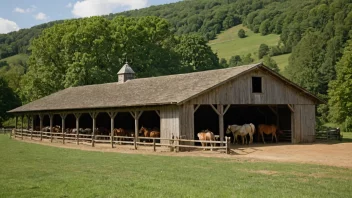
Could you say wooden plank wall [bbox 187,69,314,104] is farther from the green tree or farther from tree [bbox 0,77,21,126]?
tree [bbox 0,77,21,126]

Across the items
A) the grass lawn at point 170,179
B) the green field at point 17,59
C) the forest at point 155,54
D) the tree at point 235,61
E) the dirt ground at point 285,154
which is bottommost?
the dirt ground at point 285,154

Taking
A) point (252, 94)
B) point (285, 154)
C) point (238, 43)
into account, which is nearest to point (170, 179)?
point (285, 154)

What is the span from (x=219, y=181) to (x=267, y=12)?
105 meters

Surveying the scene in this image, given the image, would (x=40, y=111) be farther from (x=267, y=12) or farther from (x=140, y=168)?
(x=267, y=12)

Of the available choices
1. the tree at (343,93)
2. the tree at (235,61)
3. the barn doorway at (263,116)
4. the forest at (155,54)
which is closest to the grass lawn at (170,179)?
the barn doorway at (263,116)

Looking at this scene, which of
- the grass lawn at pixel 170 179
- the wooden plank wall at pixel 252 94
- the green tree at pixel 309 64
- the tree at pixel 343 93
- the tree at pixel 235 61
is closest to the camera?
the grass lawn at pixel 170 179

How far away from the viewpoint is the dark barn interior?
94.0 ft

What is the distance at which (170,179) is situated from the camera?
1241 cm

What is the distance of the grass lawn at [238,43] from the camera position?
95750 millimetres

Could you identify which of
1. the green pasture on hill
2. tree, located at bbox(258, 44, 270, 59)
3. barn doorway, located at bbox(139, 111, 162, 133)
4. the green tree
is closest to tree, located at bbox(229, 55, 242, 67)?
the green pasture on hill

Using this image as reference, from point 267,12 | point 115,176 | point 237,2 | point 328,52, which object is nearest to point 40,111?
point 115,176

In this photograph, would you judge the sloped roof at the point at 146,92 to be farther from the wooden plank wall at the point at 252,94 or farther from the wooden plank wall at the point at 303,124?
the wooden plank wall at the point at 303,124

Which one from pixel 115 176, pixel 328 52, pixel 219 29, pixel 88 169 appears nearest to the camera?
pixel 115 176

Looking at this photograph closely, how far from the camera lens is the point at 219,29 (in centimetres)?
11981
